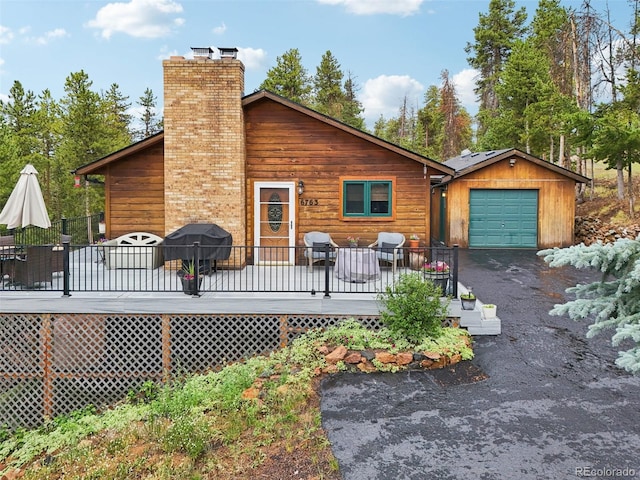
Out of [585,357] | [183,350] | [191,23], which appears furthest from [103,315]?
[191,23]

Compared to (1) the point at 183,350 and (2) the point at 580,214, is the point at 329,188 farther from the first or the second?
(2) the point at 580,214

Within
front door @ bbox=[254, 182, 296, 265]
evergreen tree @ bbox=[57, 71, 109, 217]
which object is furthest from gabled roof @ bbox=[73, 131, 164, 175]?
evergreen tree @ bbox=[57, 71, 109, 217]

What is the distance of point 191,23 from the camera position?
18562mm

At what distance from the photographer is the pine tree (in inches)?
111

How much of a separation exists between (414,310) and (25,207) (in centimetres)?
745

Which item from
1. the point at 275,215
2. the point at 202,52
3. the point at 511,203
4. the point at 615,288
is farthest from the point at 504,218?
the point at 615,288

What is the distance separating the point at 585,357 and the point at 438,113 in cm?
3820

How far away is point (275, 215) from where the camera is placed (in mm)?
11805

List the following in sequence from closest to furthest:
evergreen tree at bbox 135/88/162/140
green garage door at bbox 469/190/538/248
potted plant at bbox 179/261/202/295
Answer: potted plant at bbox 179/261/202/295, green garage door at bbox 469/190/538/248, evergreen tree at bbox 135/88/162/140

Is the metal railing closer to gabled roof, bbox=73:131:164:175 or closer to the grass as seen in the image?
gabled roof, bbox=73:131:164:175

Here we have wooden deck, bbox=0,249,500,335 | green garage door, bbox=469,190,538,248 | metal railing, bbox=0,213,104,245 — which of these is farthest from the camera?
green garage door, bbox=469,190,538,248

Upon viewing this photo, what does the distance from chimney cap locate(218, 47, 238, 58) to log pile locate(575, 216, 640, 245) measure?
45.1ft

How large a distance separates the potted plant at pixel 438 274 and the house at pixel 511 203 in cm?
1024

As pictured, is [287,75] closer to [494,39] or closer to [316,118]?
[494,39]
